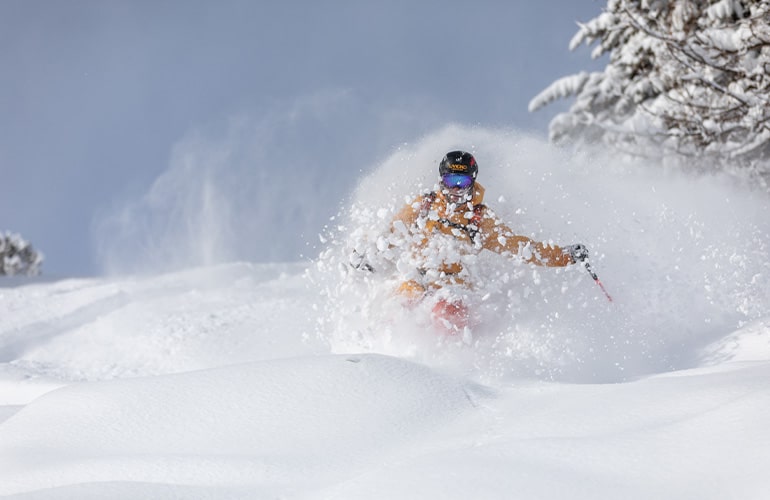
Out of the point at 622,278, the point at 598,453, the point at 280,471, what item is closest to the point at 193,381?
the point at 280,471

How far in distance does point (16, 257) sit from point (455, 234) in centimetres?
6460

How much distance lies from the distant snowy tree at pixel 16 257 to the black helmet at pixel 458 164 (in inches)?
2396

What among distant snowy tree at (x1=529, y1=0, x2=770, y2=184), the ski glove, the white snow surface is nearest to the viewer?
the white snow surface

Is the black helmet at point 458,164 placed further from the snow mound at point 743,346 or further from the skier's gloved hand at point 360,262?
the snow mound at point 743,346

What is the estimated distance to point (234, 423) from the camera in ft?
9.83

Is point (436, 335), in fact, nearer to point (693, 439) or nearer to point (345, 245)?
point (345, 245)

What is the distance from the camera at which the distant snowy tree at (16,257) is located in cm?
5806

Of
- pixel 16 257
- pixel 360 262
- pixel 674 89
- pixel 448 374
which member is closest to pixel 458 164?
pixel 360 262

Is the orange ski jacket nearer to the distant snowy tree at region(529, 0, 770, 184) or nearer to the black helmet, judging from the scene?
the black helmet

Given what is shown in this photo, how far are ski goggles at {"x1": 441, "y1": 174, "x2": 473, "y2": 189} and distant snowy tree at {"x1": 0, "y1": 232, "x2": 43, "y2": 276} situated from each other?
60.9 meters

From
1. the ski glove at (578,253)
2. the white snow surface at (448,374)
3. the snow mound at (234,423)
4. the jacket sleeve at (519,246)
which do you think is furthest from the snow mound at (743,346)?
the snow mound at (234,423)

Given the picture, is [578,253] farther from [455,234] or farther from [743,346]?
[743,346]

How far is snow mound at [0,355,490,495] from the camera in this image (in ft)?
8.52

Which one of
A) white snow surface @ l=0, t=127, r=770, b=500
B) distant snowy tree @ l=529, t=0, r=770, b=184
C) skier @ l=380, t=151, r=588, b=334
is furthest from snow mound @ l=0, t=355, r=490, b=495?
distant snowy tree @ l=529, t=0, r=770, b=184
